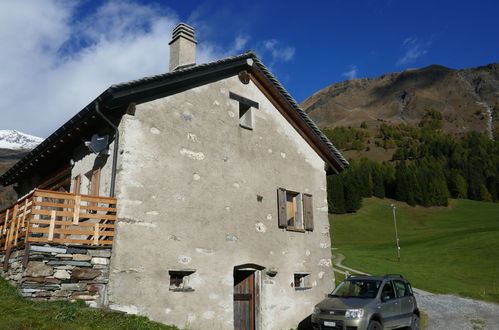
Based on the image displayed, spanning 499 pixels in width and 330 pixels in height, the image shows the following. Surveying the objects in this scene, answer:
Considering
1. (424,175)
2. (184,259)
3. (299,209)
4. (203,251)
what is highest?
(424,175)

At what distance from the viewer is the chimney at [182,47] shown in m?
15.0

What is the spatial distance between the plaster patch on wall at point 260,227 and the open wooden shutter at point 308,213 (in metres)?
2.20

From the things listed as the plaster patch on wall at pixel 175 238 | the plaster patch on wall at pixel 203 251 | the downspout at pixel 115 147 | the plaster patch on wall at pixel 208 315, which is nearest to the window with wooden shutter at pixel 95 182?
the downspout at pixel 115 147

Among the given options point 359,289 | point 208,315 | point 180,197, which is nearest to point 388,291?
point 359,289

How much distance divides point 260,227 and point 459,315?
10602 millimetres

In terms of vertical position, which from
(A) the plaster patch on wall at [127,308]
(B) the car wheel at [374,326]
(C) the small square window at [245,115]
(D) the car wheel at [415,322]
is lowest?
(D) the car wheel at [415,322]

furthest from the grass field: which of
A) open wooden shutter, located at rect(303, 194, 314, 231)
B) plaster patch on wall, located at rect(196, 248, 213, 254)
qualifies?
plaster patch on wall, located at rect(196, 248, 213, 254)

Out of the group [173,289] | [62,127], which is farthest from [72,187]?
[173,289]

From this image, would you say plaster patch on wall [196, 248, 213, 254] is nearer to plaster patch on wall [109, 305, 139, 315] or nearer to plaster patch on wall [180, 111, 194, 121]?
plaster patch on wall [109, 305, 139, 315]

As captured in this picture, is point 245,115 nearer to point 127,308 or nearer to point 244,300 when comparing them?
point 244,300

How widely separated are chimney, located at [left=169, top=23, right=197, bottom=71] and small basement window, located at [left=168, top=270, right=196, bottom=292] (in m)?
Answer: 7.54

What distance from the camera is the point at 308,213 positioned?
15203 millimetres

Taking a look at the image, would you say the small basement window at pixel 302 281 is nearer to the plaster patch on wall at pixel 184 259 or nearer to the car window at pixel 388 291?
the car window at pixel 388 291

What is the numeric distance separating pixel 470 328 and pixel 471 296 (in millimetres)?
13369
